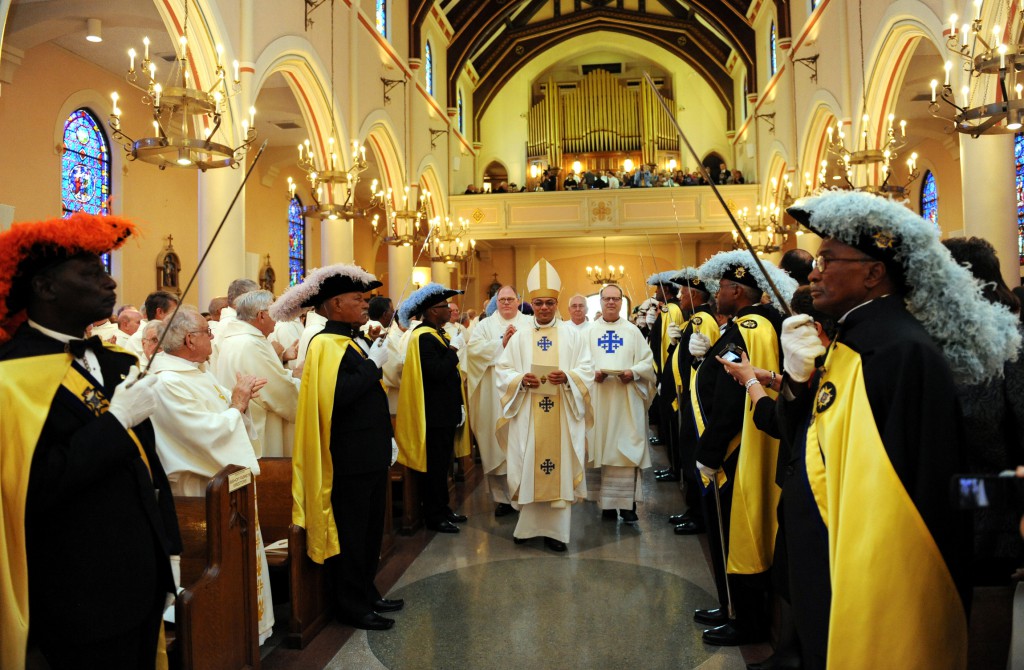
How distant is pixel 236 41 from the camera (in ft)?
28.2

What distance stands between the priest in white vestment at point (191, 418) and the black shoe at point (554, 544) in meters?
2.59

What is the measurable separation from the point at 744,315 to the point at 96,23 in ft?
30.4

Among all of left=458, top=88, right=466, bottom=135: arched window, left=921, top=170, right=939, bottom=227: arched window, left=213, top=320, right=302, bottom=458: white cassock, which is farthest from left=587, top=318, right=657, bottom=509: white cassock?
left=458, top=88, right=466, bottom=135: arched window

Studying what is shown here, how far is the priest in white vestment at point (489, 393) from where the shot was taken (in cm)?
648

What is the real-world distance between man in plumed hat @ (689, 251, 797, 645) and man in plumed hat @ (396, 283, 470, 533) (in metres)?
2.33

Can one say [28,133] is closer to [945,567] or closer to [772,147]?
[945,567]

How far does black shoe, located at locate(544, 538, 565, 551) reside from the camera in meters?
5.30

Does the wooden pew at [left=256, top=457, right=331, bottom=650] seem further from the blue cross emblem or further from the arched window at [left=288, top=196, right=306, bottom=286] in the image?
the arched window at [left=288, top=196, right=306, bottom=286]

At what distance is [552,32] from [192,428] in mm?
21642

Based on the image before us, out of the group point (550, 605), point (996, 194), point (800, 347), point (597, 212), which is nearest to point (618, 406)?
point (550, 605)

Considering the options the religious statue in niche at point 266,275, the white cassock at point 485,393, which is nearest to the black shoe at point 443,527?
the white cassock at point 485,393

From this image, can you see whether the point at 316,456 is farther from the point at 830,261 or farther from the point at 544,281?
the point at 830,261

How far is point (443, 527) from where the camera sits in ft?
19.1

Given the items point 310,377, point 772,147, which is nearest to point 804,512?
point 310,377
